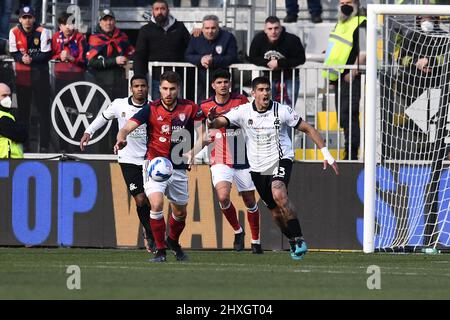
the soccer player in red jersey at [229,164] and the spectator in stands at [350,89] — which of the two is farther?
the spectator in stands at [350,89]

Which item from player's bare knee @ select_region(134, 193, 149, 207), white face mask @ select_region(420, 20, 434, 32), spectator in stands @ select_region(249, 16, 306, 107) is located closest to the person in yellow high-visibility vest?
player's bare knee @ select_region(134, 193, 149, 207)

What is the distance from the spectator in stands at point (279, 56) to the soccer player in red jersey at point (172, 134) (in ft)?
8.99

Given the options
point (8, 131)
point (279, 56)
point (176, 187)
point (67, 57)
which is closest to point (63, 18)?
point (67, 57)

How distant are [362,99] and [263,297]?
8154mm

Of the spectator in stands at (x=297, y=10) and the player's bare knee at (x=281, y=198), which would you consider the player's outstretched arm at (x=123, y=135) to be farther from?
the spectator in stands at (x=297, y=10)

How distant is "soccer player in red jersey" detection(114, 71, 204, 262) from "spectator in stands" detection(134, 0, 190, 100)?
2849 mm

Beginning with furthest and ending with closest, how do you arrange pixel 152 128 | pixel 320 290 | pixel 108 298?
pixel 152 128 → pixel 320 290 → pixel 108 298

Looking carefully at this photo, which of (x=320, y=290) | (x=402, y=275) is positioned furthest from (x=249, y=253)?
(x=320, y=290)

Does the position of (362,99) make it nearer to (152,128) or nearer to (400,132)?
(400,132)

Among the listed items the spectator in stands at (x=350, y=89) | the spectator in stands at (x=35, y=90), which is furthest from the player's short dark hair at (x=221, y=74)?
the spectator in stands at (x=35, y=90)

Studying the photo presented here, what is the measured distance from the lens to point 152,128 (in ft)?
51.6

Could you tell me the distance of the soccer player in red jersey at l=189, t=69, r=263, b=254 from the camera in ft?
57.1

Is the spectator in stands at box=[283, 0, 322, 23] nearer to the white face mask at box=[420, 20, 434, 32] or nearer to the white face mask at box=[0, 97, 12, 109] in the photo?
the white face mask at box=[420, 20, 434, 32]

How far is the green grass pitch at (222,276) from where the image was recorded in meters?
10.9
